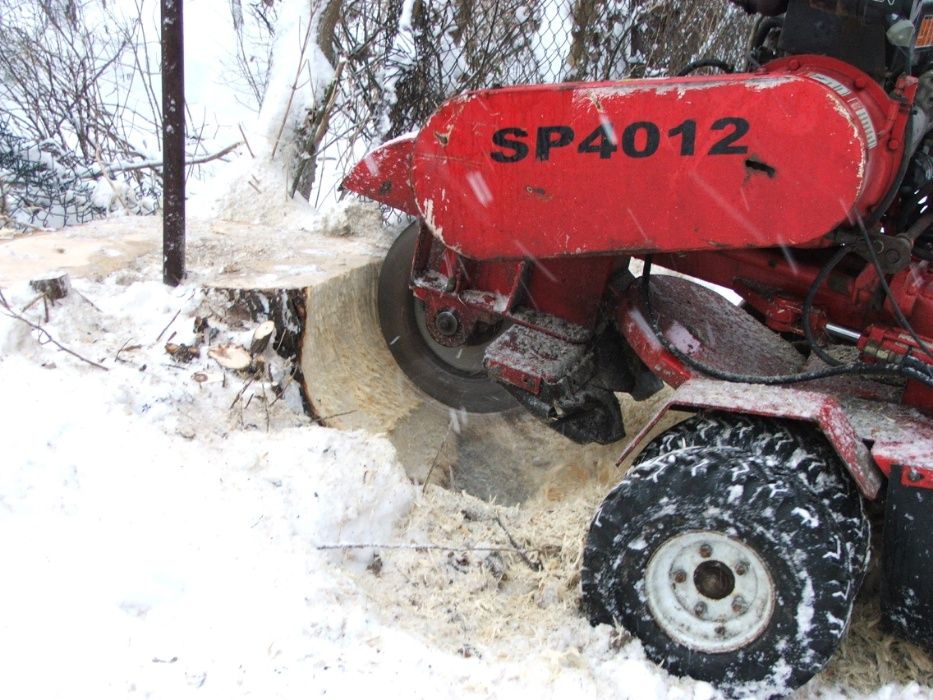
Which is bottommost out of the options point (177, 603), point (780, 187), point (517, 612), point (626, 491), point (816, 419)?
point (517, 612)

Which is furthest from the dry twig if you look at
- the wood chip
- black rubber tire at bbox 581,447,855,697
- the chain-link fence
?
the chain-link fence

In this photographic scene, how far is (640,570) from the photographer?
231 centimetres

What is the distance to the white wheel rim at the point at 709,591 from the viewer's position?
2.22 metres

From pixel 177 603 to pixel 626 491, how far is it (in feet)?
3.82

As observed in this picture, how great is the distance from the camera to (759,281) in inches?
112

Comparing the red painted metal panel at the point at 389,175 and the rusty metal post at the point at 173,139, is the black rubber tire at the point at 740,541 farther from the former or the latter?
the rusty metal post at the point at 173,139

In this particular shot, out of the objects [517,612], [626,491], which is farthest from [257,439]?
[626,491]

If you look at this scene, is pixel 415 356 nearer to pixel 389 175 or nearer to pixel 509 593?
pixel 389 175

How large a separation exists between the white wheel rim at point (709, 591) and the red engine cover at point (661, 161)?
2.73 ft

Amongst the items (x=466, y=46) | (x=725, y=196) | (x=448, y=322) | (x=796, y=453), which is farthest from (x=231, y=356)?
(x=466, y=46)

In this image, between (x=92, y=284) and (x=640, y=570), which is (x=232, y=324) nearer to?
(x=92, y=284)

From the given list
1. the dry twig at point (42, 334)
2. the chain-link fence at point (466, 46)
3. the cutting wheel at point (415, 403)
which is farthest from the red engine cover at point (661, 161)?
the chain-link fence at point (466, 46)

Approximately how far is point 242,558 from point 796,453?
149cm

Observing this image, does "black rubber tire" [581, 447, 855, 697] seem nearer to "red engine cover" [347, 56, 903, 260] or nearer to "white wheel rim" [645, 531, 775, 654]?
"white wheel rim" [645, 531, 775, 654]
